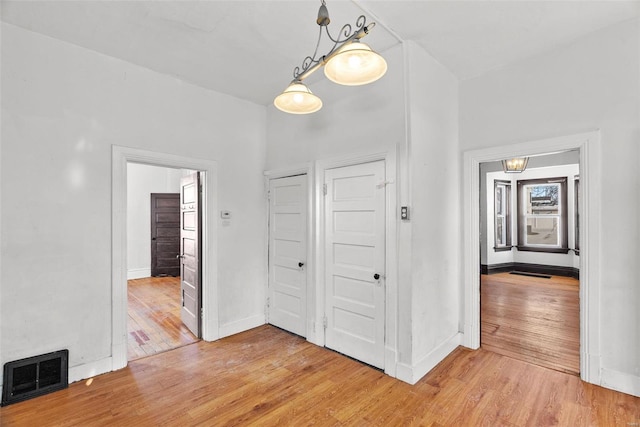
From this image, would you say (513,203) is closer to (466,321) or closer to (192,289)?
(466,321)

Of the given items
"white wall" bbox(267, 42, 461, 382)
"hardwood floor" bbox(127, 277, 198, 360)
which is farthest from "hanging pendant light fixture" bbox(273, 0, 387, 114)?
"hardwood floor" bbox(127, 277, 198, 360)

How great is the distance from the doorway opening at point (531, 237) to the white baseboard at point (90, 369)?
16.0ft

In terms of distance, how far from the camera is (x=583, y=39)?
2736mm

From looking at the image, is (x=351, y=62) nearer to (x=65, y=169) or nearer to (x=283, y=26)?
(x=283, y=26)

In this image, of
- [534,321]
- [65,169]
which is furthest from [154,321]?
[534,321]

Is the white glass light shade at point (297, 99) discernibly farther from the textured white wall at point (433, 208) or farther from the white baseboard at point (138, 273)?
the white baseboard at point (138, 273)

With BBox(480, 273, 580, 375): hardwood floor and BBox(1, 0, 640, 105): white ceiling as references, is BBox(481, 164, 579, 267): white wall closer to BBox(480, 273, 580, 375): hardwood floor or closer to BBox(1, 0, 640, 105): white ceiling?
BBox(480, 273, 580, 375): hardwood floor

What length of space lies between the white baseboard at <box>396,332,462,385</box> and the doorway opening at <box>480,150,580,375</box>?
69.1 inches

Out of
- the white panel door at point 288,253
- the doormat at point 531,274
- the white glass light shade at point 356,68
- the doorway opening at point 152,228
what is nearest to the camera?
the white glass light shade at point 356,68

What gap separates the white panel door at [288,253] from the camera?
3775mm

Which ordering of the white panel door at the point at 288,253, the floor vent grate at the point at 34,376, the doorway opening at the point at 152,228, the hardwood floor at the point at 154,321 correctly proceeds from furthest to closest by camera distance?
the doorway opening at the point at 152,228 → the white panel door at the point at 288,253 → the hardwood floor at the point at 154,321 → the floor vent grate at the point at 34,376

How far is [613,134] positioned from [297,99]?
2.72 metres

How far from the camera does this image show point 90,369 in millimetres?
2828

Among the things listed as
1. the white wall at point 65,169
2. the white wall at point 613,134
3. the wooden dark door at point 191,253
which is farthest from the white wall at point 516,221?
the white wall at point 65,169
